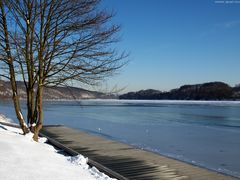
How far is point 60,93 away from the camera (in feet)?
35.9

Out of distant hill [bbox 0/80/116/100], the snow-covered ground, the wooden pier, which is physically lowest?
the wooden pier

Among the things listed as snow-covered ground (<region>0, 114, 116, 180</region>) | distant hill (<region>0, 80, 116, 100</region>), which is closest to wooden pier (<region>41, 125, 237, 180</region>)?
snow-covered ground (<region>0, 114, 116, 180</region>)

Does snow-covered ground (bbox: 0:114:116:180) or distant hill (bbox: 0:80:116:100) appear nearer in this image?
snow-covered ground (bbox: 0:114:116:180)

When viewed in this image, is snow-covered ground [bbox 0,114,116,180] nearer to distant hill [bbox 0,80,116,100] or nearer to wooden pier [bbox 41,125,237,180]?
wooden pier [bbox 41,125,237,180]

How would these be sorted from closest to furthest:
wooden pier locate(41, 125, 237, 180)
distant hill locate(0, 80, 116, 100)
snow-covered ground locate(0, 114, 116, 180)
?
snow-covered ground locate(0, 114, 116, 180)
wooden pier locate(41, 125, 237, 180)
distant hill locate(0, 80, 116, 100)

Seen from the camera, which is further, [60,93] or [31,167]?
[60,93]

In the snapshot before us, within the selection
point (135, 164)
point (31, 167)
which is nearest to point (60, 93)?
point (135, 164)

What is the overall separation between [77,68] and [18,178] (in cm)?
547

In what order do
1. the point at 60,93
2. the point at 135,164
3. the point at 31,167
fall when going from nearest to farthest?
the point at 31,167
the point at 135,164
the point at 60,93

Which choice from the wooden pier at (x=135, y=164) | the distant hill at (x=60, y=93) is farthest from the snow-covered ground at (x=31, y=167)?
the distant hill at (x=60, y=93)

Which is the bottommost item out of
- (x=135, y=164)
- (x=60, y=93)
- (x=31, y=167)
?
(x=135, y=164)

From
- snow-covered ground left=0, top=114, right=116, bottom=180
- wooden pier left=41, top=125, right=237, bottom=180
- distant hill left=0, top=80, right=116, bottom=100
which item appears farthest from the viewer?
distant hill left=0, top=80, right=116, bottom=100

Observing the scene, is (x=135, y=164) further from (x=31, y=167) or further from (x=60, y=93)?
(x=31, y=167)

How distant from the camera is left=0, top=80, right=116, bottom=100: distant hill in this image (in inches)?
385
